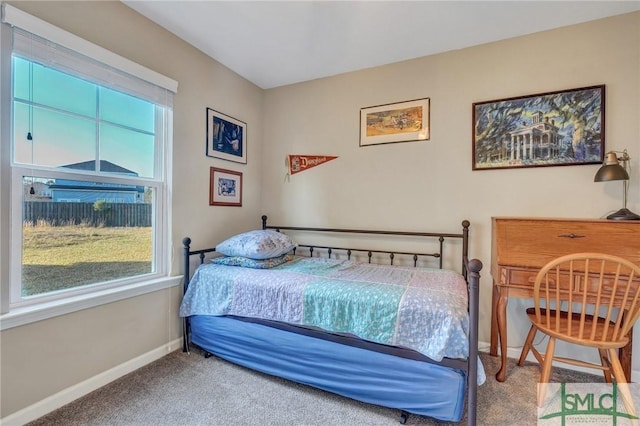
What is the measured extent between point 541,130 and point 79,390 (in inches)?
133

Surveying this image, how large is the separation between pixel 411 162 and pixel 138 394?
2.49 metres

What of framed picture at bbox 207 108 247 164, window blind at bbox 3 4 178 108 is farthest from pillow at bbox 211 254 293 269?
window blind at bbox 3 4 178 108

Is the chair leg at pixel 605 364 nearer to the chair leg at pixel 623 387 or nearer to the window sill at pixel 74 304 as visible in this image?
the chair leg at pixel 623 387

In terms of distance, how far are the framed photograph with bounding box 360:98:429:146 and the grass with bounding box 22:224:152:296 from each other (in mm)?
1981

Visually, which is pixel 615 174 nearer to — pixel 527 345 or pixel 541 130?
pixel 541 130

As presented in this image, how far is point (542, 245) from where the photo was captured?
1733mm

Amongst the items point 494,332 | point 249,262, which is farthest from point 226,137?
point 494,332

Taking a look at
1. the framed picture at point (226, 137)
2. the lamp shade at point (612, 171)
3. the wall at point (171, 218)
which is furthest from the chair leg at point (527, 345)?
the framed picture at point (226, 137)

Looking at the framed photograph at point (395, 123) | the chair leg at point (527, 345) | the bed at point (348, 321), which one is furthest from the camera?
the framed photograph at point (395, 123)

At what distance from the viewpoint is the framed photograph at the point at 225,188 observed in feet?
8.30

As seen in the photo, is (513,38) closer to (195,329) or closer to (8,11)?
(8,11)

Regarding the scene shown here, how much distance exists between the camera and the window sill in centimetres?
138

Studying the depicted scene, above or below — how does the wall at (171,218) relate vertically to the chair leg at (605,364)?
above

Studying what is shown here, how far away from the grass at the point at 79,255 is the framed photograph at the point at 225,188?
2.04 feet
